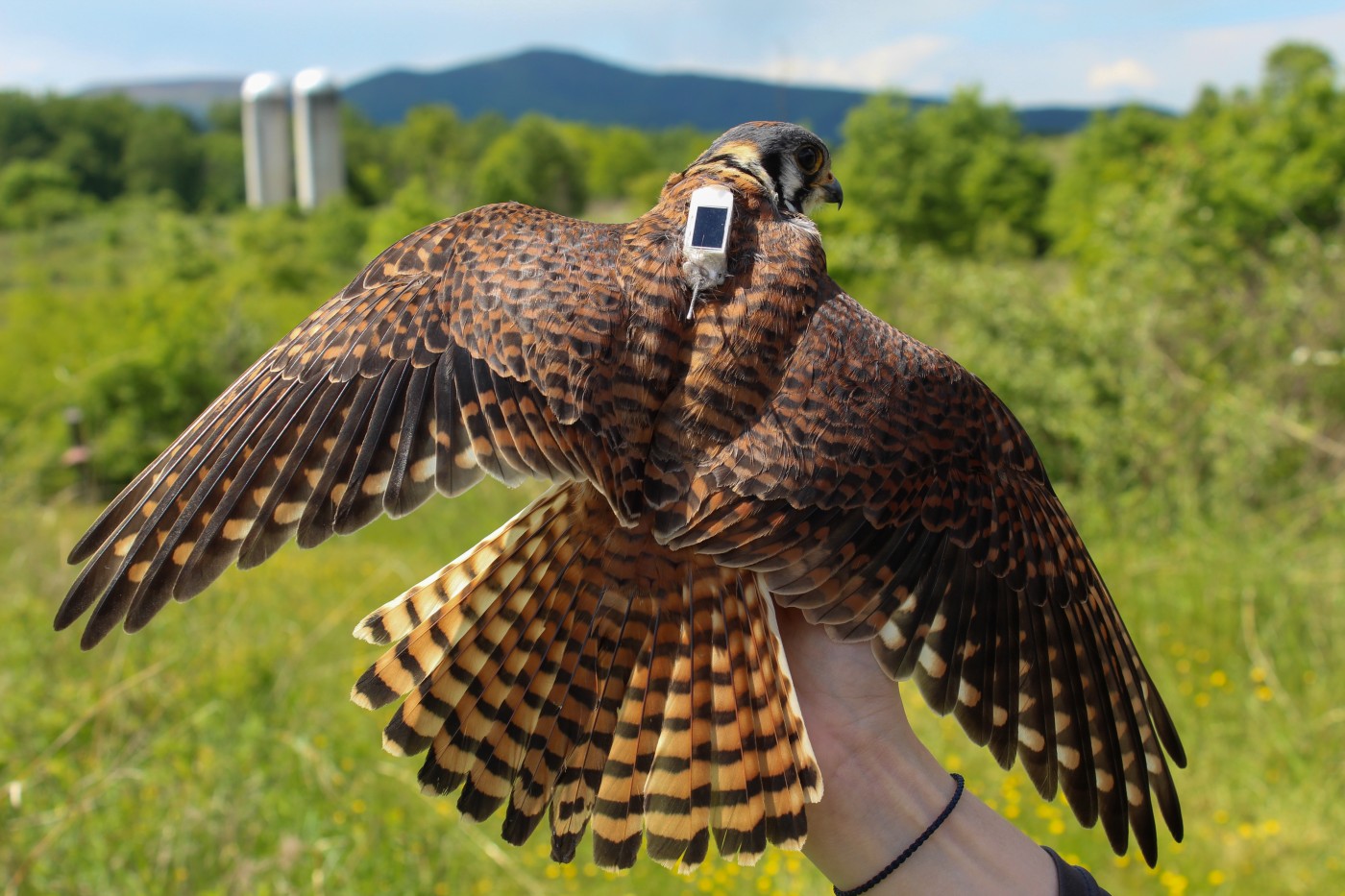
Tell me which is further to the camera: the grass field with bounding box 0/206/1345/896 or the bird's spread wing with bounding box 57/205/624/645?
the grass field with bounding box 0/206/1345/896

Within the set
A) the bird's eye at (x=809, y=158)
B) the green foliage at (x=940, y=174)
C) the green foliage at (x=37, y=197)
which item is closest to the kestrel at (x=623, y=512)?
the bird's eye at (x=809, y=158)

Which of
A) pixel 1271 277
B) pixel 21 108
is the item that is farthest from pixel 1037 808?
pixel 21 108

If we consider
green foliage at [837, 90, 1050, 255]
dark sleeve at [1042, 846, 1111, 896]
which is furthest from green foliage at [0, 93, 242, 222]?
dark sleeve at [1042, 846, 1111, 896]

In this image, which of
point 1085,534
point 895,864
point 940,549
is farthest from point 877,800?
point 1085,534

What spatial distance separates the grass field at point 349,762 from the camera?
325 centimetres

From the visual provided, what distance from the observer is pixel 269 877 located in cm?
319

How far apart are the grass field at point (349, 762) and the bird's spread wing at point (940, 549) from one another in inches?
69.0

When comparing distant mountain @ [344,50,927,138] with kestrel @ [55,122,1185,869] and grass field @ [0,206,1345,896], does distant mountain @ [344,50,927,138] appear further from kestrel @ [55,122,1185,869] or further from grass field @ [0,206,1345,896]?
kestrel @ [55,122,1185,869]

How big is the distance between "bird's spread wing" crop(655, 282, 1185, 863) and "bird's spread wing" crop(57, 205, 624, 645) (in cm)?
28

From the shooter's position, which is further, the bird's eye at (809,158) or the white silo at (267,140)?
the white silo at (267,140)

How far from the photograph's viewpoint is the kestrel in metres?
1.66

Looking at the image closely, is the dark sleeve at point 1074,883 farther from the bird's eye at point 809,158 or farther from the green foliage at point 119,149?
the green foliage at point 119,149

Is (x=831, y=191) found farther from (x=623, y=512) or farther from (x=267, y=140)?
(x=267, y=140)

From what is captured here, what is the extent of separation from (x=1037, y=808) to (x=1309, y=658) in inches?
80.9
